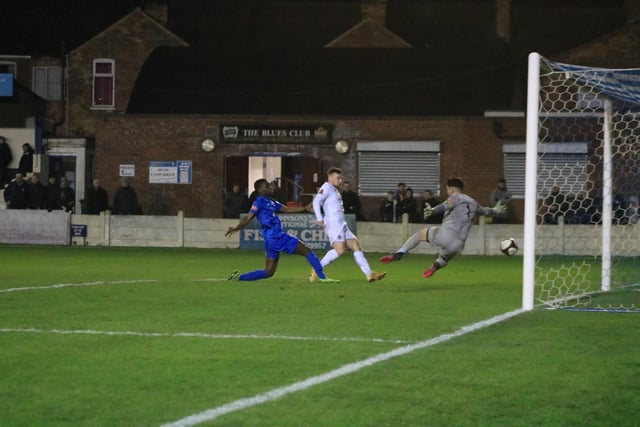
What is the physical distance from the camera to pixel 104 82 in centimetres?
5016

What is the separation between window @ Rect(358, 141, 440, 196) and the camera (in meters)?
39.4

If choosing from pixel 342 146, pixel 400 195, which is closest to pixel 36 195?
pixel 400 195

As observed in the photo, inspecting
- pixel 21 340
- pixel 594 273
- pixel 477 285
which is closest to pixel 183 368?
pixel 21 340

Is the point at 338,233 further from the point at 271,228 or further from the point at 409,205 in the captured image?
the point at 409,205

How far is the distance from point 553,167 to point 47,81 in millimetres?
26215

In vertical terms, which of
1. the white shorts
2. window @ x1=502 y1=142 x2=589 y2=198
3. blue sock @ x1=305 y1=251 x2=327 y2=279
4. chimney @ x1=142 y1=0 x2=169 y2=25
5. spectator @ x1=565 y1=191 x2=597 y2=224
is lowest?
blue sock @ x1=305 y1=251 x2=327 y2=279

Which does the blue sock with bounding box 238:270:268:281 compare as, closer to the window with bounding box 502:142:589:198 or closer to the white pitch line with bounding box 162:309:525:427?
the white pitch line with bounding box 162:309:525:427

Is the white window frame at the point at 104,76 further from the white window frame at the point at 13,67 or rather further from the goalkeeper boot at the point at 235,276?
the goalkeeper boot at the point at 235,276

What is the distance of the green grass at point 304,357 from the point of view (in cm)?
732

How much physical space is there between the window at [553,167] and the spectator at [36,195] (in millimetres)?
13875

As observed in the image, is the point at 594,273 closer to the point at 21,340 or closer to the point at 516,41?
the point at 21,340

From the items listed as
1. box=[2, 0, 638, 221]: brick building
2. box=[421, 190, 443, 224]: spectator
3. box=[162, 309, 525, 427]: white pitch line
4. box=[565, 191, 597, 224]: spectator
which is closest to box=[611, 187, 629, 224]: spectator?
box=[565, 191, 597, 224]: spectator

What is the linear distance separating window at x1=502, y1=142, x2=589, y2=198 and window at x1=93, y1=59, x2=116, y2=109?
735 inches

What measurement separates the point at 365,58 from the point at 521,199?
319 inches
